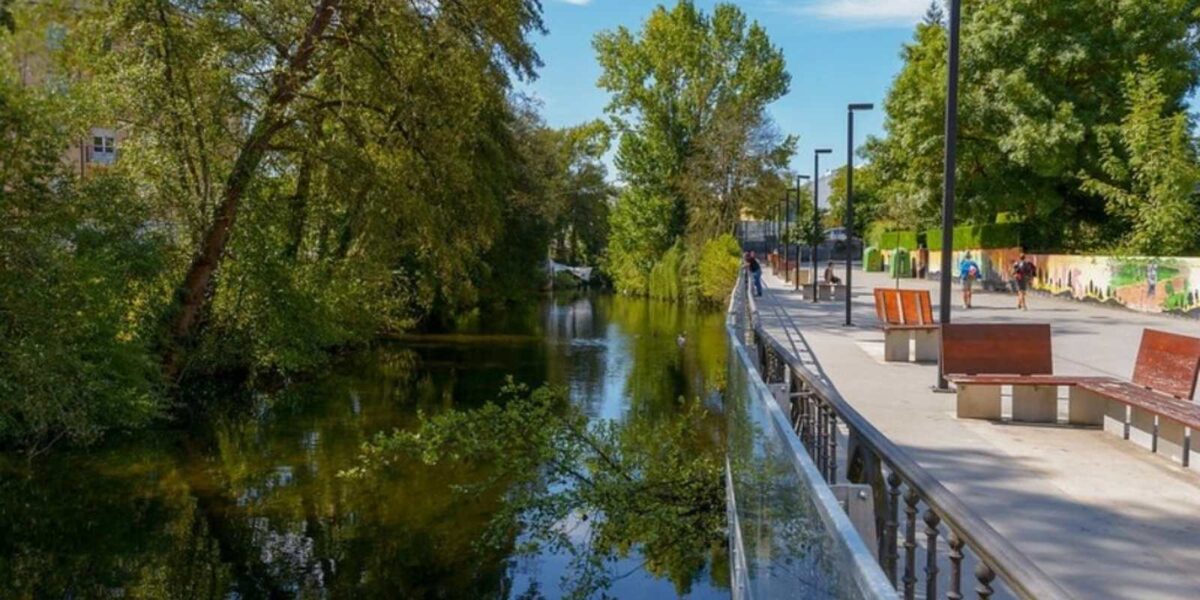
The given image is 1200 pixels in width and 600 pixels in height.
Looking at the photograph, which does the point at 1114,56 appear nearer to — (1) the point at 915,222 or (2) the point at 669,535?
(1) the point at 915,222

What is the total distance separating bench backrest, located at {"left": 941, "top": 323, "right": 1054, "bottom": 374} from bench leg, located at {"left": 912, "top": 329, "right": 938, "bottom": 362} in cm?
425

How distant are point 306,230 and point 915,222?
44.6 meters

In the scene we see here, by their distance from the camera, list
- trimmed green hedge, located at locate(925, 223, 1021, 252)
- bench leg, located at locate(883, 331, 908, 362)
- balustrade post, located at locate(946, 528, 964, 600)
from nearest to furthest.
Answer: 1. balustrade post, located at locate(946, 528, 964, 600)
2. bench leg, located at locate(883, 331, 908, 362)
3. trimmed green hedge, located at locate(925, 223, 1021, 252)

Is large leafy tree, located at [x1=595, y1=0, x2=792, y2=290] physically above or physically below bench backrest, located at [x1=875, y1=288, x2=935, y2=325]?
above

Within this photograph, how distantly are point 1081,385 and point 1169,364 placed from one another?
2.40ft

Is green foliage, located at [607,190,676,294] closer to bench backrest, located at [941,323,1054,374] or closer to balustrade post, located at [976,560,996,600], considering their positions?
bench backrest, located at [941,323,1054,374]

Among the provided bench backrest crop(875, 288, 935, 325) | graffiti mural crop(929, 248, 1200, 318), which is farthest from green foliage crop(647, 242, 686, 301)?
bench backrest crop(875, 288, 935, 325)

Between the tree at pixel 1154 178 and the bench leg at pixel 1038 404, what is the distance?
2190cm

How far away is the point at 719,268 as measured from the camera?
47.7 m

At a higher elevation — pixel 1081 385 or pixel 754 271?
pixel 754 271

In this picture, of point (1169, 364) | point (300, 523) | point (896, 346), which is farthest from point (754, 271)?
point (1169, 364)

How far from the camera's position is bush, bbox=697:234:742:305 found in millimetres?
46312

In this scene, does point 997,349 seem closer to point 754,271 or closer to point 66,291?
point 66,291

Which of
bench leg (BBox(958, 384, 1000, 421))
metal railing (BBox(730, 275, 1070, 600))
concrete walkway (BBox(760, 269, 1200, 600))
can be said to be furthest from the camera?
bench leg (BBox(958, 384, 1000, 421))
